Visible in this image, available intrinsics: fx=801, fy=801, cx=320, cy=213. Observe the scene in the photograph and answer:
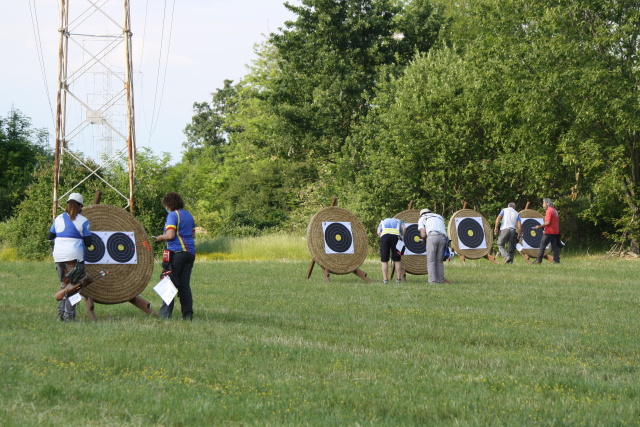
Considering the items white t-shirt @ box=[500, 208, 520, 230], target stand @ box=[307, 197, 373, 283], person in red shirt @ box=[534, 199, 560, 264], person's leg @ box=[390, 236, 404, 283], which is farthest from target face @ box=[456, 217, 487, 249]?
person's leg @ box=[390, 236, 404, 283]

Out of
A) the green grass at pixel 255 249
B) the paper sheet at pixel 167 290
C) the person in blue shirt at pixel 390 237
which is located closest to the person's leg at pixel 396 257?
the person in blue shirt at pixel 390 237

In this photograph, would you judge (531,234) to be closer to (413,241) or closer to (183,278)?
(413,241)

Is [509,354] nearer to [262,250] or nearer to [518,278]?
[518,278]

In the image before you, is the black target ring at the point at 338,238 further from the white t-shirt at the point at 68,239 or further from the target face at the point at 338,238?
the white t-shirt at the point at 68,239

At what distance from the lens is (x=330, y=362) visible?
8.46 meters

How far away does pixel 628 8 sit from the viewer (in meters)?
27.9

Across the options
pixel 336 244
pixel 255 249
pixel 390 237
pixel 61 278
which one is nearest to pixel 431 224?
pixel 390 237

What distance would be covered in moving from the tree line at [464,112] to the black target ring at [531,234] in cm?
173

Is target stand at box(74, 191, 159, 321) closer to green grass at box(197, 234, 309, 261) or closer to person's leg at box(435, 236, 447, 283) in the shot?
person's leg at box(435, 236, 447, 283)

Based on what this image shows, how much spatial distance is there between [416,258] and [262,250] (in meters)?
14.6

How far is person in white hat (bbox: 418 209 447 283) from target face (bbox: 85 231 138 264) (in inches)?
297

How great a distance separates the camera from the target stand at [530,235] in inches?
1162

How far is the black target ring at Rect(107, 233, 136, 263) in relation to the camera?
12.9 metres

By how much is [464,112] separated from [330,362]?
2552 centimetres
